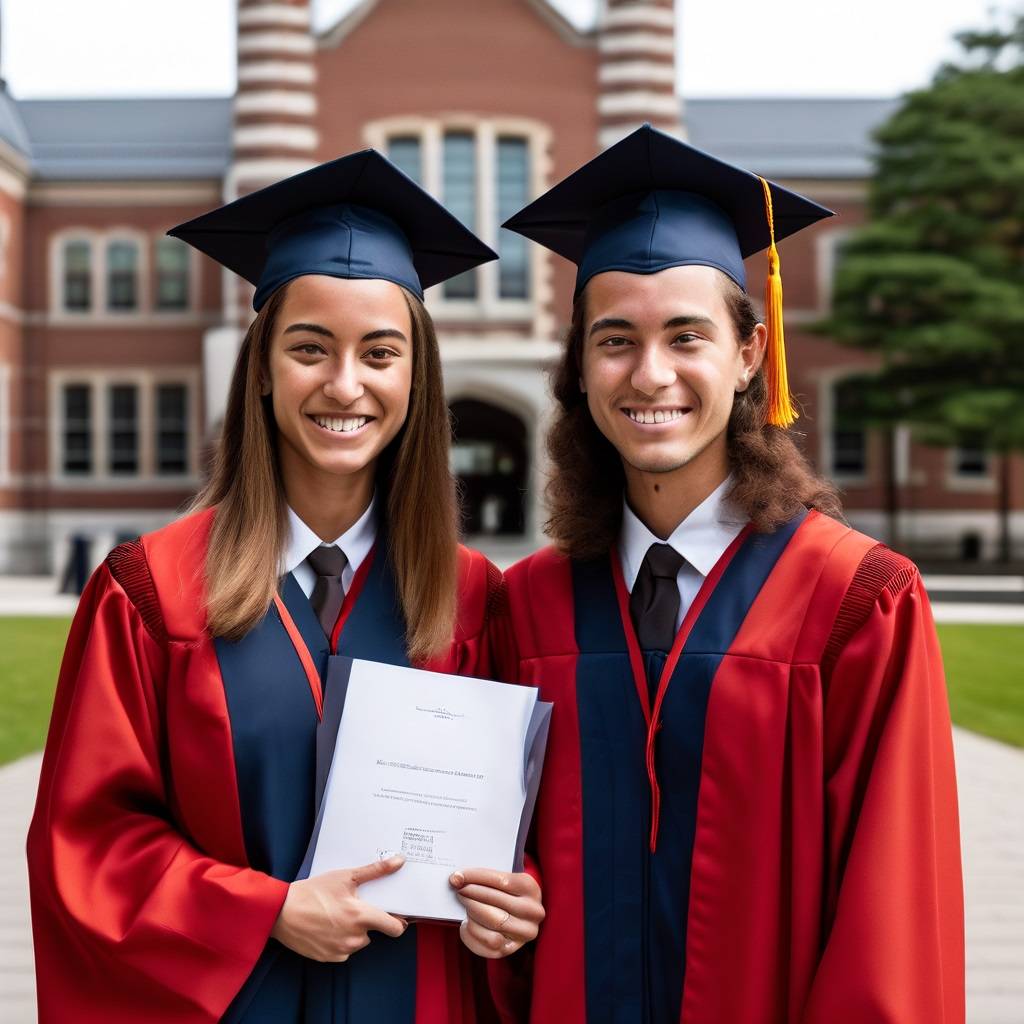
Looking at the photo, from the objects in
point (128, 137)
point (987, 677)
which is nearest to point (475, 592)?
point (987, 677)

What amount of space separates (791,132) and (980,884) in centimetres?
2281

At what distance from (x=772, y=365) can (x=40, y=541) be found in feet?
74.8

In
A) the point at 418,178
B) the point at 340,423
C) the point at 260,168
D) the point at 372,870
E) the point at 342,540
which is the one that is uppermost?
the point at 260,168

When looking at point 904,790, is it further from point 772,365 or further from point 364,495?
point 364,495

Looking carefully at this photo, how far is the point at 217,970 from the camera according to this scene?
1913 millimetres

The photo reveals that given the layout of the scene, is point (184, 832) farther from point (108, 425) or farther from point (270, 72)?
point (108, 425)

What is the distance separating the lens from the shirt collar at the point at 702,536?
2.10m

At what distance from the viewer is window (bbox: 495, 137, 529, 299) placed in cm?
1925

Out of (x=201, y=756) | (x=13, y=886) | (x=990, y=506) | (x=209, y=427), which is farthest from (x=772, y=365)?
(x=990, y=506)

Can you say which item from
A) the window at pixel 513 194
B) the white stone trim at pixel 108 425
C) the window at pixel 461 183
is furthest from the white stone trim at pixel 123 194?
the window at pixel 513 194

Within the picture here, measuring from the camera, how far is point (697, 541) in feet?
6.93

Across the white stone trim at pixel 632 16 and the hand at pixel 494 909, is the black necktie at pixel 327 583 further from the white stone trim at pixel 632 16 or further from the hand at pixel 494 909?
the white stone trim at pixel 632 16

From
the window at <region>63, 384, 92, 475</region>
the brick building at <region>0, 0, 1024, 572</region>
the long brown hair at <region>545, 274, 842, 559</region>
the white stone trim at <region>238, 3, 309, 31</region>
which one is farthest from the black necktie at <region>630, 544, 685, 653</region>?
the window at <region>63, 384, 92, 475</region>

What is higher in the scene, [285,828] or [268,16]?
[268,16]
